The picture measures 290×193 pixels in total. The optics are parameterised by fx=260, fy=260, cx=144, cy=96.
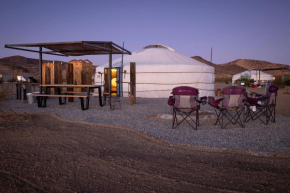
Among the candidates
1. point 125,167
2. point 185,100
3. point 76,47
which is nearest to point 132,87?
point 76,47

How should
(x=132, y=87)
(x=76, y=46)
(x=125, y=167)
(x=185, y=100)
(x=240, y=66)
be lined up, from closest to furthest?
(x=125, y=167) → (x=185, y=100) → (x=76, y=46) → (x=132, y=87) → (x=240, y=66)

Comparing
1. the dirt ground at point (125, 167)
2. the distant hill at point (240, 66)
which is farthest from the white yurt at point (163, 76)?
the distant hill at point (240, 66)

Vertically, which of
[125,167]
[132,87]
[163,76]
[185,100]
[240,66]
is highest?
[240,66]

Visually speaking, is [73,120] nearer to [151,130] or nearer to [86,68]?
[151,130]

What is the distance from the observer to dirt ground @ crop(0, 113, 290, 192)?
1.93 meters

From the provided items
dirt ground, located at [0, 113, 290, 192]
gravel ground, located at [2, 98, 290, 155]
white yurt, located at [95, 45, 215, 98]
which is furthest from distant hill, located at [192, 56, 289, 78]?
dirt ground, located at [0, 113, 290, 192]

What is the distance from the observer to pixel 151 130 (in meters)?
4.14

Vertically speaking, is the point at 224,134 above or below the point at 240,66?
below

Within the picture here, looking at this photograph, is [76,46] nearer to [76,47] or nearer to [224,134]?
[76,47]

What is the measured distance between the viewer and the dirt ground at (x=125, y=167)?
6.34 feet

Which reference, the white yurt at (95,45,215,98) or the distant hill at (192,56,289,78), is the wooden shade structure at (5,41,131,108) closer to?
the white yurt at (95,45,215,98)

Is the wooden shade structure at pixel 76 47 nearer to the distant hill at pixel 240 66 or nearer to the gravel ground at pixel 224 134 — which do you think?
the gravel ground at pixel 224 134

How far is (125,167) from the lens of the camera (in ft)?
7.70

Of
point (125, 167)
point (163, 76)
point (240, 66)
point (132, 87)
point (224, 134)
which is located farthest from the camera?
point (240, 66)
